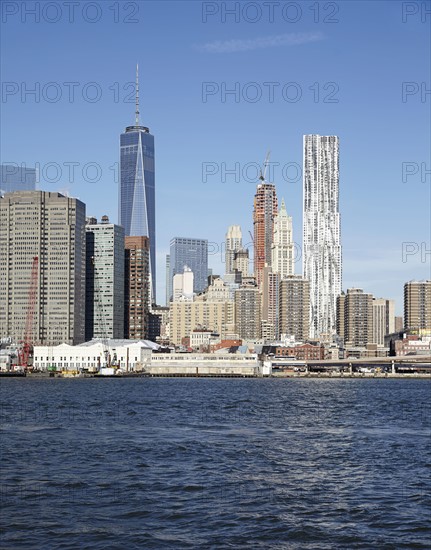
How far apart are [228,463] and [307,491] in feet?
26.5

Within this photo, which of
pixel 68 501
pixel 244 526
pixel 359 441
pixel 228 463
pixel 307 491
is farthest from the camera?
pixel 359 441

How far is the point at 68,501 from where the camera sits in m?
36.5

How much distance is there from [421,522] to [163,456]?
18.8m

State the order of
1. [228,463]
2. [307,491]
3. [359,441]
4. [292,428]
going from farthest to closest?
[292,428]
[359,441]
[228,463]
[307,491]

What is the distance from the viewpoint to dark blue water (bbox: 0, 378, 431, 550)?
3127 centimetres

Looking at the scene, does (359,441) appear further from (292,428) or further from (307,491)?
(307,491)

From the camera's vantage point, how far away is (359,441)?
57.8 m

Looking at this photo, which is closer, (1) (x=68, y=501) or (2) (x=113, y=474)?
(1) (x=68, y=501)

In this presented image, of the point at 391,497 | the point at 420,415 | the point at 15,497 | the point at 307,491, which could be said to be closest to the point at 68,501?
the point at 15,497

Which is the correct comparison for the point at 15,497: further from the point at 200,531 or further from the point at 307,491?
the point at 307,491

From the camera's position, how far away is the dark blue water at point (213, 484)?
31.3 metres

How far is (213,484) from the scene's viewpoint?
1598 inches

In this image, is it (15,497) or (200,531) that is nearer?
(200,531)

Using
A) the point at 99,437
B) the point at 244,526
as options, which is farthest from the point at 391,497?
the point at 99,437
